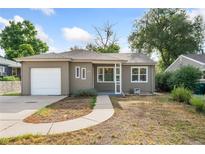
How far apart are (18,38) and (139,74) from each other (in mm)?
27244

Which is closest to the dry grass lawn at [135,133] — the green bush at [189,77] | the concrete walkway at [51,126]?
the concrete walkway at [51,126]

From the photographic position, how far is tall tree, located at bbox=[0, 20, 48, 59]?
4366 centimetres

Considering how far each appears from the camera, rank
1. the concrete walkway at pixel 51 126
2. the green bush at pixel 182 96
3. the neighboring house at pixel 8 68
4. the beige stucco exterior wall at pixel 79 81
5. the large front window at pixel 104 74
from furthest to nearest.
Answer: the neighboring house at pixel 8 68, the large front window at pixel 104 74, the beige stucco exterior wall at pixel 79 81, the green bush at pixel 182 96, the concrete walkway at pixel 51 126

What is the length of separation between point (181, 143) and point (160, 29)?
1398 inches

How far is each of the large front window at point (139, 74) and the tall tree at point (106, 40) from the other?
58.5 feet

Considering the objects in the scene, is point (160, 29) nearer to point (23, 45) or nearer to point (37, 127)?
point (23, 45)

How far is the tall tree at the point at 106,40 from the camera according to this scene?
132 feet

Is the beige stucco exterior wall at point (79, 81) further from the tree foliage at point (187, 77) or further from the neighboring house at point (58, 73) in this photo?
the tree foliage at point (187, 77)

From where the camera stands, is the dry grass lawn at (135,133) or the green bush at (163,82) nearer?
the dry grass lawn at (135,133)

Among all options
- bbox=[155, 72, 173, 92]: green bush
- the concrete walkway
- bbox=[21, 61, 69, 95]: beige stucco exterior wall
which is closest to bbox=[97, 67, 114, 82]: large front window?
bbox=[21, 61, 69, 95]: beige stucco exterior wall

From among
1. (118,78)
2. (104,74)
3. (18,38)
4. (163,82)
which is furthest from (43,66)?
(18,38)

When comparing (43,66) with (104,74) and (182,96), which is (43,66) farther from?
(182,96)

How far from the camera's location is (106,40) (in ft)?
135
